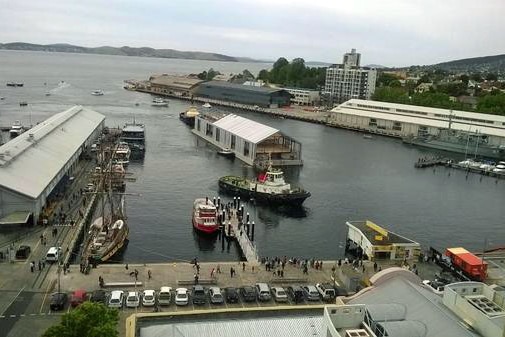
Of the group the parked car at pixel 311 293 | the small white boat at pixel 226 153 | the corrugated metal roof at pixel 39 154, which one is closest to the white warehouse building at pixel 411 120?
the small white boat at pixel 226 153

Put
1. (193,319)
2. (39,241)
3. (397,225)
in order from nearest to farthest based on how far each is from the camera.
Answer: (193,319) → (39,241) → (397,225)

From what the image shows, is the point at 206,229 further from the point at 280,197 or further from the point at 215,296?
the point at 215,296

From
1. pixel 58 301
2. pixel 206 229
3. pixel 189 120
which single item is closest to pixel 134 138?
pixel 189 120

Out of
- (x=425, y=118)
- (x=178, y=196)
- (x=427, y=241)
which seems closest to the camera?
(x=427, y=241)

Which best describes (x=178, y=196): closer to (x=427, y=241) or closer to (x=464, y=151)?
(x=427, y=241)

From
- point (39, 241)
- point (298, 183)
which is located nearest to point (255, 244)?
point (39, 241)

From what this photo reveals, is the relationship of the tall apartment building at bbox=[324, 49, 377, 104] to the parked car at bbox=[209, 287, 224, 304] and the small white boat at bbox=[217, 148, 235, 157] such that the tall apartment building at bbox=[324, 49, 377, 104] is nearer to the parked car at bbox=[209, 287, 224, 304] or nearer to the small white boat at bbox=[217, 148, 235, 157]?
the small white boat at bbox=[217, 148, 235, 157]
